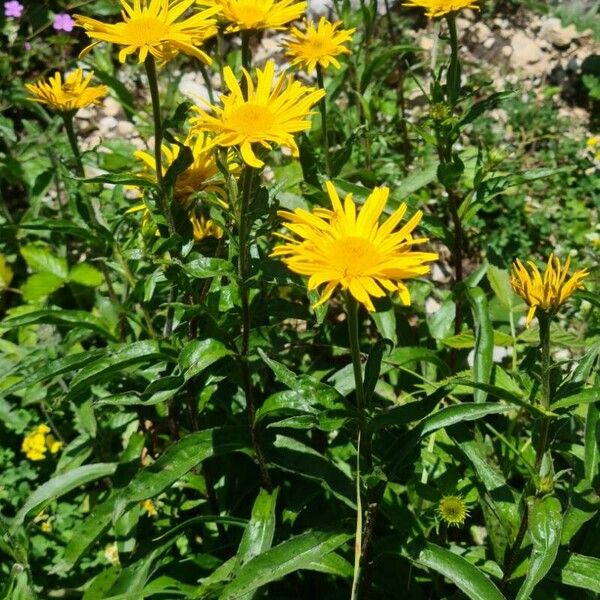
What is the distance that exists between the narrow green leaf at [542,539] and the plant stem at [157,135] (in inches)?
41.2

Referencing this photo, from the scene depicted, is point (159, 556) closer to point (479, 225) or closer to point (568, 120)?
point (479, 225)

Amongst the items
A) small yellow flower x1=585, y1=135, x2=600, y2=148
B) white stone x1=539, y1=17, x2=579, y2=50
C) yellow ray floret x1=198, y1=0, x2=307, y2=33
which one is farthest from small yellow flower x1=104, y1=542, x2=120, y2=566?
white stone x1=539, y1=17, x2=579, y2=50

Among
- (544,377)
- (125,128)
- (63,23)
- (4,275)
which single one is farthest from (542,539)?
(63,23)

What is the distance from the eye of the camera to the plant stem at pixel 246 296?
5.12 feet

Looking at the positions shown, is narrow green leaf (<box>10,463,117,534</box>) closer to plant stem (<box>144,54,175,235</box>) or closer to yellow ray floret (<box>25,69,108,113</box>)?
plant stem (<box>144,54,175,235</box>)

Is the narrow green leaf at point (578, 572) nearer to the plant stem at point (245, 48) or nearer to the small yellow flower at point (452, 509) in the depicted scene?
the small yellow flower at point (452, 509)

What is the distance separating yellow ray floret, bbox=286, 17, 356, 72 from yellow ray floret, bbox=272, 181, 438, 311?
2.69 feet

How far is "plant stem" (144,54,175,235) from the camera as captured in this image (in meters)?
1.65

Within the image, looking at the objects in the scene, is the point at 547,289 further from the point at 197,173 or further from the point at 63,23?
the point at 63,23

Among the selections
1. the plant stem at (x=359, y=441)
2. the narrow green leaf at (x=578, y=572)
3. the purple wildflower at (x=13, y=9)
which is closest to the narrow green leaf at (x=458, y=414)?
the plant stem at (x=359, y=441)

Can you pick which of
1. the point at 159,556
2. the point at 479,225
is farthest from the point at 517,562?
the point at 479,225

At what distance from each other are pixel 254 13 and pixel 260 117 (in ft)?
1.23

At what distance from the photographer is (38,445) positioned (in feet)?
8.48

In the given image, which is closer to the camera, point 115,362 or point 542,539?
point 542,539
